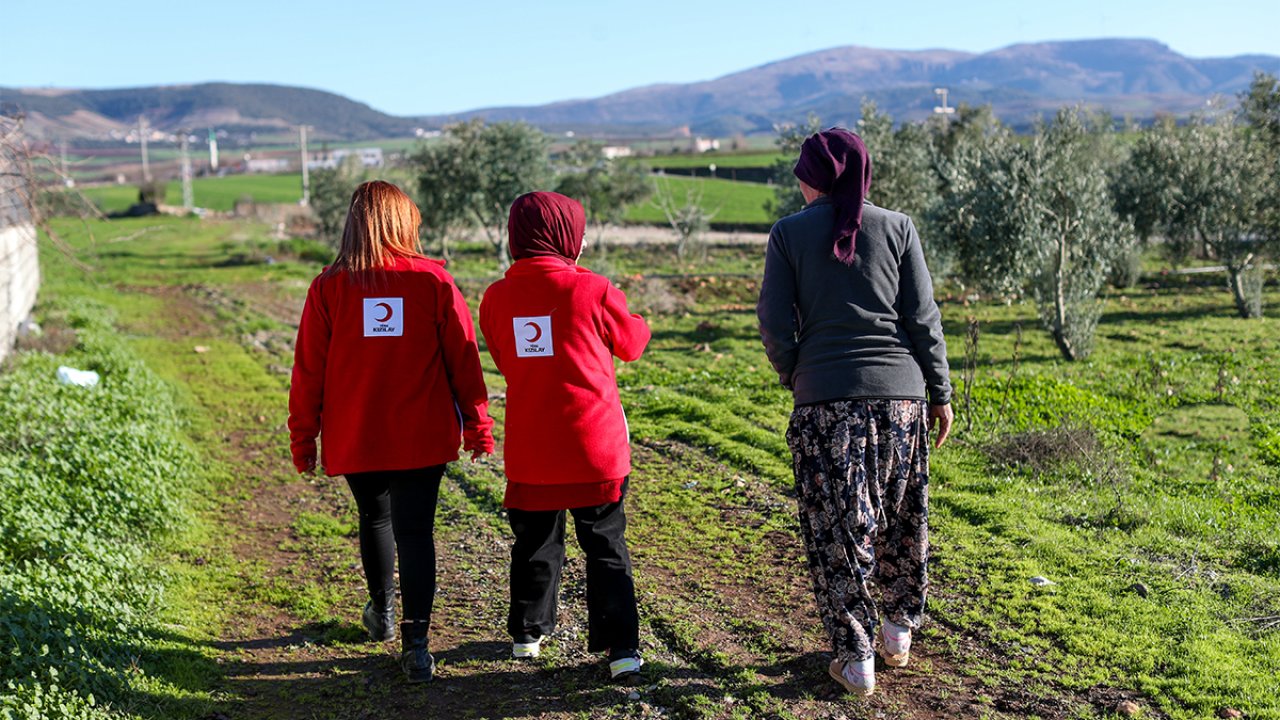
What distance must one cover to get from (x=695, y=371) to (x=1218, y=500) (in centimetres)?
721

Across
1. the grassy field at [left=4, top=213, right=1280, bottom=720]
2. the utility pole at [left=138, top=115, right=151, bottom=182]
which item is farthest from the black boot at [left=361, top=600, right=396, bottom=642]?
the utility pole at [left=138, top=115, right=151, bottom=182]

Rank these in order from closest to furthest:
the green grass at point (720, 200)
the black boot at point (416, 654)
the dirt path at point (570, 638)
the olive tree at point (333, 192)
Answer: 1. the dirt path at point (570, 638)
2. the black boot at point (416, 654)
3. the olive tree at point (333, 192)
4. the green grass at point (720, 200)

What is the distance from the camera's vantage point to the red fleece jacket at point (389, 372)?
4660mm

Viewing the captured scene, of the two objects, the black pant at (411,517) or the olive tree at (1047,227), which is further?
the olive tree at (1047,227)

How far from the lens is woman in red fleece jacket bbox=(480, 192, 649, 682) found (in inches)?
177

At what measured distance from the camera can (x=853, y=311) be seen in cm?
438

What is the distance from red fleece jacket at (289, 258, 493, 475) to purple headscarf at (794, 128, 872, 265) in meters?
1.71

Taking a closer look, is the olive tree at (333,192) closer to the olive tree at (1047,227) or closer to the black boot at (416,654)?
the olive tree at (1047,227)

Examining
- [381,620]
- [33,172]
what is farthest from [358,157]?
[381,620]

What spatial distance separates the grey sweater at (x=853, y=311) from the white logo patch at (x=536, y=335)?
3.12 feet

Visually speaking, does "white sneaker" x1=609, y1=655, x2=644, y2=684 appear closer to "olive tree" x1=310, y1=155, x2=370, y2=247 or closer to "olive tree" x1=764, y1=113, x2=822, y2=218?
"olive tree" x1=764, y1=113, x2=822, y2=218

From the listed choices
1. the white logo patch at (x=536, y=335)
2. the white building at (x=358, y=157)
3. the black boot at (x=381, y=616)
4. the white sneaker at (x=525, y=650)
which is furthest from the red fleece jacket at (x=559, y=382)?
the white building at (x=358, y=157)

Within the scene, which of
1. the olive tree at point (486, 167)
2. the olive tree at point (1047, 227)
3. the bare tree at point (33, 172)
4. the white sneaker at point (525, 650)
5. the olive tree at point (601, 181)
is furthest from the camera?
the olive tree at point (601, 181)

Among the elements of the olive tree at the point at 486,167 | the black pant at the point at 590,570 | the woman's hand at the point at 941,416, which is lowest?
the black pant at the point at 590,570
